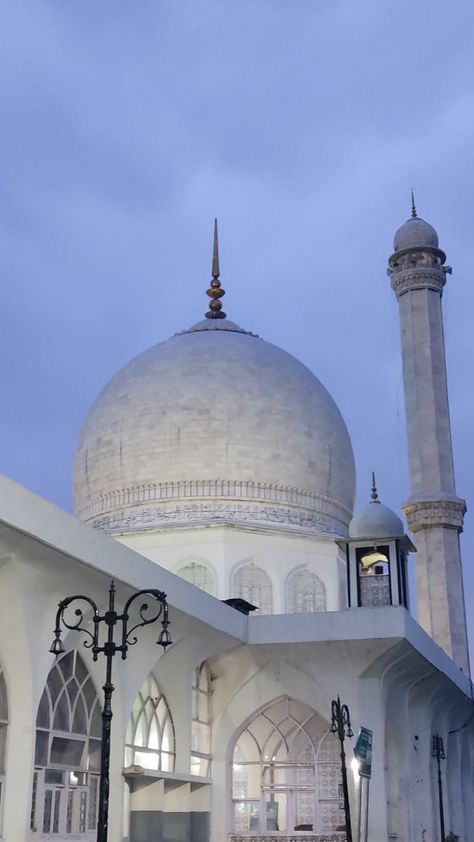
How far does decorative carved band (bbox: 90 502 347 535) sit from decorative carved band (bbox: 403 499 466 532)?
8016 millimetres

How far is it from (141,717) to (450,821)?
551 inches


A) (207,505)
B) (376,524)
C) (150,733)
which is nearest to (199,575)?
(207,505)

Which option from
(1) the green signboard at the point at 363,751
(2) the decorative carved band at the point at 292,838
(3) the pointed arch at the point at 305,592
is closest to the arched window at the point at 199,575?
(3) the pointed arch at the point at 305,592

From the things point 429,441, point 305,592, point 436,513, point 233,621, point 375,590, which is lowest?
point 233,621

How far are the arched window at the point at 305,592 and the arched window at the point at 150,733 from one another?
6.83m

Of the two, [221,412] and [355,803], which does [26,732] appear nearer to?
[355,803]

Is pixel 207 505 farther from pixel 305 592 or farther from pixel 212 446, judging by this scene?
pixel 305 592

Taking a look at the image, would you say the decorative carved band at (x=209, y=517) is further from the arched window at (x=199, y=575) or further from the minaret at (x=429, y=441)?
the minaret at (x=429, y=441)

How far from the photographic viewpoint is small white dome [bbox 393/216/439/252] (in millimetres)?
42475

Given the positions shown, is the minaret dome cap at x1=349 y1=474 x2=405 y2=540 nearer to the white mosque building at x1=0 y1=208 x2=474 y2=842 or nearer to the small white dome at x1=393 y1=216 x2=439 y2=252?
the white mosque building at x1=0 y1=208 x2=474 y2=842

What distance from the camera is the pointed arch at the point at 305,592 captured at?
30891mm

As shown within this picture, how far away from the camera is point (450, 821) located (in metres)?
33.0

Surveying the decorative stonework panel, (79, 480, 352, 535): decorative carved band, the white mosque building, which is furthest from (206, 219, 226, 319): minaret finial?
the decorative stonework panel

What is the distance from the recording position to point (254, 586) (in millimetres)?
30562
